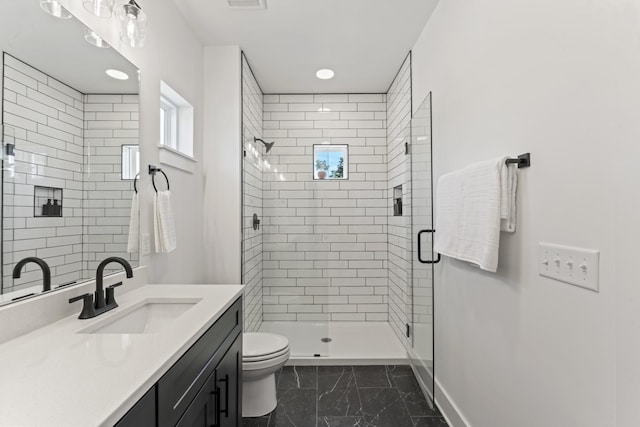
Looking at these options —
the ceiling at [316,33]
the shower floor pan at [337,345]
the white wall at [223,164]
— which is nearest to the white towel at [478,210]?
the ceiling at [316,33]

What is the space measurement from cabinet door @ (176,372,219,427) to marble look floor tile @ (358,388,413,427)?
1141 mm

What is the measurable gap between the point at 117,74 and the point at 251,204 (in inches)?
61.2

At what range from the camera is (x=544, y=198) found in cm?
112

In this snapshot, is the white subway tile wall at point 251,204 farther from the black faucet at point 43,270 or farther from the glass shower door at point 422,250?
the black faucet at point 43,270

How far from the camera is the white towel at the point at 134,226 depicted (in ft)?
5.24

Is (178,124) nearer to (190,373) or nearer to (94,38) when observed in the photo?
(94,38)

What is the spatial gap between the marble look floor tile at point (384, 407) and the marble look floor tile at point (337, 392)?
0.19ft

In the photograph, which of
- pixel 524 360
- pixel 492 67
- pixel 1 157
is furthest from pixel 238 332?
pixel 492 67

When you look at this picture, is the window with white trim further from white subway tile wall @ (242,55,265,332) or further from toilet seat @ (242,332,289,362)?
toilet seat @ (242,332,289,362)

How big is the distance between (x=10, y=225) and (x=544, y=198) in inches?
68.4

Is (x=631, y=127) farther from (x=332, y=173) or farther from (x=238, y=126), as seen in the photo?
(x=332, y=173)

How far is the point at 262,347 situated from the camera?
6.85ft

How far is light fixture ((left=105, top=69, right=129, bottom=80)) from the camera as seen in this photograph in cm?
146

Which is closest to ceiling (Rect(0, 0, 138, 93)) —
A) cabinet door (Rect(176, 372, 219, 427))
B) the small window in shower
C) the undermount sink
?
the undermount sink
